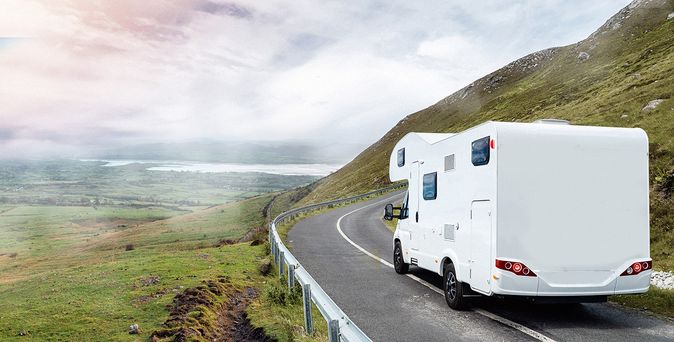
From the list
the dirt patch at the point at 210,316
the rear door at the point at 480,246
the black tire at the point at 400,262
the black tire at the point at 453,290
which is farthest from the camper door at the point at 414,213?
the dirt patch at the point at 210,316

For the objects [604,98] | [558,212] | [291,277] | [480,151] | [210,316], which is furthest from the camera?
[604,98]

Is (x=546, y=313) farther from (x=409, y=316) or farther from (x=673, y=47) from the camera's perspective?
(x=673, y=47)

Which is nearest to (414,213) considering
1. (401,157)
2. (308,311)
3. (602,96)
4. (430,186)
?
(430,186)

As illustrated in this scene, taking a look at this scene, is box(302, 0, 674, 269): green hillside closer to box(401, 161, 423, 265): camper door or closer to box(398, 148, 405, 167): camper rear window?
box(401, 161, 423, 265): camper door

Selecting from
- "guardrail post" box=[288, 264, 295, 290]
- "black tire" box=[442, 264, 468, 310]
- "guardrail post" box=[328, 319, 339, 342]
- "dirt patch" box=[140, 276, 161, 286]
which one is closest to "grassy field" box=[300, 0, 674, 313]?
"black tire" box=[442, 264, 468, 310]

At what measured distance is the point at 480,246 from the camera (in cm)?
916

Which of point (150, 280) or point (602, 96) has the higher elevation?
point (602, 96)

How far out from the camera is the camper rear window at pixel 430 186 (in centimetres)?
1159

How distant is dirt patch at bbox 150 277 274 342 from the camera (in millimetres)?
8227

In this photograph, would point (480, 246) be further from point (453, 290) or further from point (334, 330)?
point (334, 330)

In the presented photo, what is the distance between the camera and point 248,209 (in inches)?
4299

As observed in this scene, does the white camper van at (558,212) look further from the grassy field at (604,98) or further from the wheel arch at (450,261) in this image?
the grassy field at (604,98)

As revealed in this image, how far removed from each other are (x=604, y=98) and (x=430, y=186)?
4025 cm

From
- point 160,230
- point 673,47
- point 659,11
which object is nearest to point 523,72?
point 659,11
